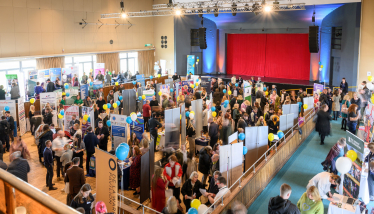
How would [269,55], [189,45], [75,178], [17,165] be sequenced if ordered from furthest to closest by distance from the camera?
[269,55]
[189,45]
[17,165]
[75,178]

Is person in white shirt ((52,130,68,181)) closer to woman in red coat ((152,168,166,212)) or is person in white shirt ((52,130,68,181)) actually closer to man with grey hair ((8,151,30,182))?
man with grey hair ((8,151,30,182))

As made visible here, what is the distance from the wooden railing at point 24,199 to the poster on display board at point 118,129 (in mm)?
6569

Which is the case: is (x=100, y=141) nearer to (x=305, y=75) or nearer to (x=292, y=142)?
(x=292, y=142)

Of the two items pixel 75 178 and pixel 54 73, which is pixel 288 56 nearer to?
pixel 54 73

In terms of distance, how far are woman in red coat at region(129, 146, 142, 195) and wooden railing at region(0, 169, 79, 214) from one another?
15.9 feet

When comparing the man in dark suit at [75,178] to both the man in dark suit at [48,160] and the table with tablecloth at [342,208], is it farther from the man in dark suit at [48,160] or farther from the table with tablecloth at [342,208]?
the table with tablecloth at [342,208]

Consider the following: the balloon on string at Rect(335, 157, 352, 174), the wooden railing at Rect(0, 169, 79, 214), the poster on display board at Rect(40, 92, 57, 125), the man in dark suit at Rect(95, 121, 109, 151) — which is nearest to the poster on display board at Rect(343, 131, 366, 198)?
the balloon on string at Rect(335, 157, 352, 174)

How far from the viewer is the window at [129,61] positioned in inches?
869

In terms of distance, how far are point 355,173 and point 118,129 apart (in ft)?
18.4

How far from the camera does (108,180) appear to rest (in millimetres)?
5180

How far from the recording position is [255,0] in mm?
14523

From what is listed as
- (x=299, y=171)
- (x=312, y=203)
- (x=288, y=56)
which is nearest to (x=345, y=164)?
(x=312, y=203)

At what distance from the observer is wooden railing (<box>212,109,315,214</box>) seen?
570cm

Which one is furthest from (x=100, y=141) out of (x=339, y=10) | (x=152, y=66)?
(x=152, y=66)
